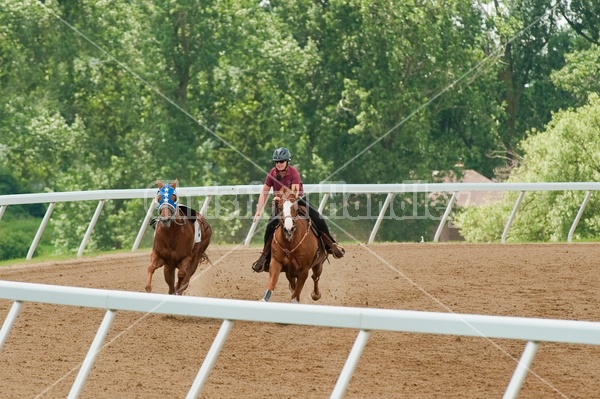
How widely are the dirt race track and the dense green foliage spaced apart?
27940 millimetres

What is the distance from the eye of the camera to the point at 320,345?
10469 millimetres

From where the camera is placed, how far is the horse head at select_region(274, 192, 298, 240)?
1248 centimetres

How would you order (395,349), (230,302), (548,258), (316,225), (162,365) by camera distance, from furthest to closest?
(548,258)
(316,225)
(395,349)
(162,365)
(230,302)

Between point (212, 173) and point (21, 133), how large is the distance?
8332 mm

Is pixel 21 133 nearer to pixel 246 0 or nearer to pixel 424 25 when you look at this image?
pixel 246 0

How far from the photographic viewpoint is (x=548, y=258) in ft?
58.3

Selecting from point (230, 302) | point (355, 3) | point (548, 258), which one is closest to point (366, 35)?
point (355, 3)

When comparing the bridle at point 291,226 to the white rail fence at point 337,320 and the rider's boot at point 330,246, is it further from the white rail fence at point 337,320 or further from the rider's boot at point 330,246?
the white rail fence at point 337,320

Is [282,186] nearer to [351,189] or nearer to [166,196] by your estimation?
[166,196]

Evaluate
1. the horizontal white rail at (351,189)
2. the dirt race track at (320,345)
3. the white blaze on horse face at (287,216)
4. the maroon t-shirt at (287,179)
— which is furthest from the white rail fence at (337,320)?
the horizontal white rail at (351,189)

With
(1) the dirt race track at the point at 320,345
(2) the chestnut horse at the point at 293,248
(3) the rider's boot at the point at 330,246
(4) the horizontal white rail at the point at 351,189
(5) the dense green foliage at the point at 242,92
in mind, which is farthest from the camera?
(5) the dense green foliage at the point at 242,92

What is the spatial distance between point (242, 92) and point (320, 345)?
3895cm

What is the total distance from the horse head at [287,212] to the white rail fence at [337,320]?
5838mm

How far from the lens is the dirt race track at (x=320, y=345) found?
28.1 ft
